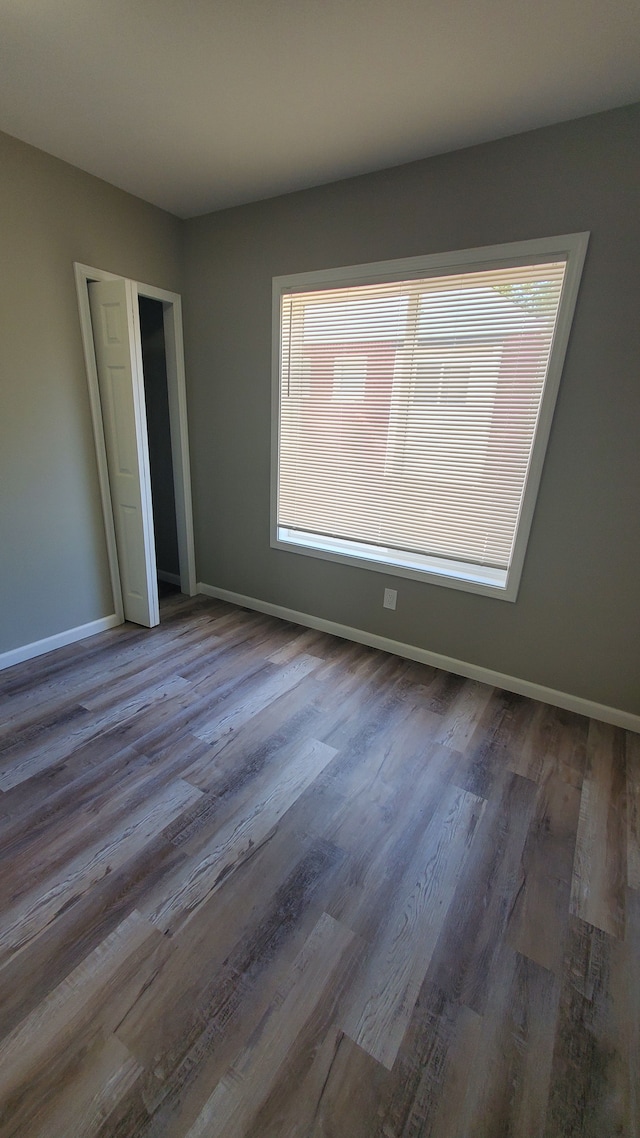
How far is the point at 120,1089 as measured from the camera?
0.93 metres

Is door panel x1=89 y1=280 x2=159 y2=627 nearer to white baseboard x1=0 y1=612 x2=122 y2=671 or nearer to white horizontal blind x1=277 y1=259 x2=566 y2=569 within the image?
white baseboard x1=0 y1=612 x2=122 y2=671

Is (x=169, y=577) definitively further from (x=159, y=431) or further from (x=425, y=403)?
(x=425, y=403)

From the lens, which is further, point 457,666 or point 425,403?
point 457,666

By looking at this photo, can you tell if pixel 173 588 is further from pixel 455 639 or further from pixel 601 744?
pixel 601 744

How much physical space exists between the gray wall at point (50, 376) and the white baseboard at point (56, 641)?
4 centimetres

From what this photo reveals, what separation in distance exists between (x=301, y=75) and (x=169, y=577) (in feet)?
10.7

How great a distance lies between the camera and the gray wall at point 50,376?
221cm

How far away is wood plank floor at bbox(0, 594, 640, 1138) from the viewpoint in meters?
0.94

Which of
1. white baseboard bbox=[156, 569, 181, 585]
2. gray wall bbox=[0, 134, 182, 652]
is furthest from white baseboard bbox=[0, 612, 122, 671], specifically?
white baseboard bbox=[156, 569, 181, 585]

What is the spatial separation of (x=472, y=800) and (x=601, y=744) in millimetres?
832

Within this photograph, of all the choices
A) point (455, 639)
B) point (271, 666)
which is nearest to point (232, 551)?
point (271, 666)

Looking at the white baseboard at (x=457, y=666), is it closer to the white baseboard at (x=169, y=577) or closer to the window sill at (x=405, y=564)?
the window sill at (x=405, y=564)

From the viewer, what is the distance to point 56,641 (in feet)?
8.87

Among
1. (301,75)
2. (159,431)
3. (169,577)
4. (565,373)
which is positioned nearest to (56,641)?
(169,577)
